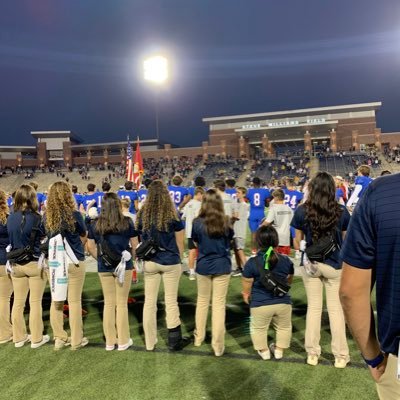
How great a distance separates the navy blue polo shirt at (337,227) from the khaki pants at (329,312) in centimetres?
8

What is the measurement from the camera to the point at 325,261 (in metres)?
4.11

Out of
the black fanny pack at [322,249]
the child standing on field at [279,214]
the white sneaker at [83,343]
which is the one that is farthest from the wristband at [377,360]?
the child standing on field at [279,214]

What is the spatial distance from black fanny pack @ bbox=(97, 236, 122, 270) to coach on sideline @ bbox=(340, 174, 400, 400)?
132 inches

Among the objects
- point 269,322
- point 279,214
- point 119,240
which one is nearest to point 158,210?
point 119,240

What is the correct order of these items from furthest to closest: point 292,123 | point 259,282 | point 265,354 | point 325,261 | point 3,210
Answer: point 292,123 → point 3,210 → point 265,354 → point 259,282 → point 325,261

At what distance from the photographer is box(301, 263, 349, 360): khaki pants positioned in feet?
13.5

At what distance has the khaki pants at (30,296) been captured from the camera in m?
4.99

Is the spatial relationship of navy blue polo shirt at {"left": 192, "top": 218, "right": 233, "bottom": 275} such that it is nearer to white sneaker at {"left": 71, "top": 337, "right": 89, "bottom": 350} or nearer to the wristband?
white sneaker at {"left": 71, "top": 337, "right": 89, "bottom": 350}

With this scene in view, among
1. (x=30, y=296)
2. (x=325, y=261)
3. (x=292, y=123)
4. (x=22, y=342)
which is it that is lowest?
(x=22, y=342)

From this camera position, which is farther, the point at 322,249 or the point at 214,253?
the point at 214,253

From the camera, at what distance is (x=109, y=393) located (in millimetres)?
3797

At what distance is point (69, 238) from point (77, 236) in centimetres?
11

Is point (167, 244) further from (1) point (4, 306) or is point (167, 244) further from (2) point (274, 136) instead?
(2) point (274, 136)

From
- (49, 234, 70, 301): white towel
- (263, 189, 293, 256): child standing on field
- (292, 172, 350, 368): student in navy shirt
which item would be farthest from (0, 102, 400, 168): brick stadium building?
(49, 234, 70, 301): white towel
